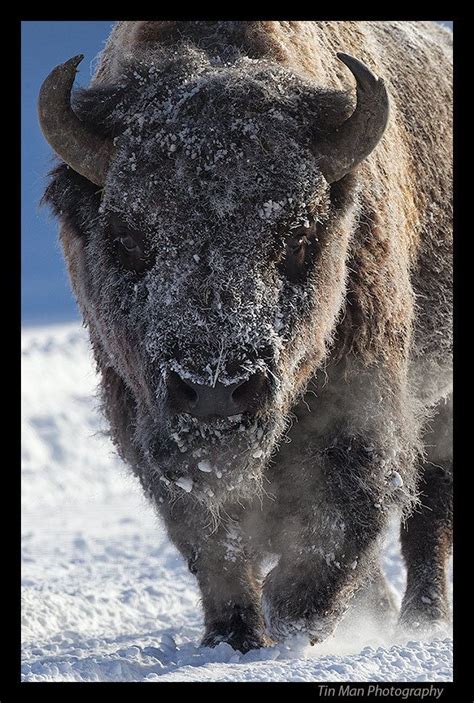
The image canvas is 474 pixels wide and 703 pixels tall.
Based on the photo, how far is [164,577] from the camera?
1000 centimetres

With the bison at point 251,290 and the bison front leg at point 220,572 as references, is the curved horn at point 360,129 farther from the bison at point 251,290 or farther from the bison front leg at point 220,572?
the bison front leg at point 220,572

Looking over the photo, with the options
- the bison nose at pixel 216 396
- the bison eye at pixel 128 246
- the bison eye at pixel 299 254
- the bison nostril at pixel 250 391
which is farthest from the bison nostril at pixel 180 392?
the bison eye at pixel 299 254

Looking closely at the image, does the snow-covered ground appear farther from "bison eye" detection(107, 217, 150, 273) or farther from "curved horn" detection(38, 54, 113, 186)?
"curved horn" detection(38, 54, 113, 186)

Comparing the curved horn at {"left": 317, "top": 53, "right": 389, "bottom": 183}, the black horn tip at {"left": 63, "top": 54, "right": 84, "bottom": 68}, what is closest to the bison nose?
the curved horn at {"left": 317, "top": 53, "right": 389, "bottom": 183}

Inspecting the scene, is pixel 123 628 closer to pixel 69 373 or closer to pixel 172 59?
pixel 172 59

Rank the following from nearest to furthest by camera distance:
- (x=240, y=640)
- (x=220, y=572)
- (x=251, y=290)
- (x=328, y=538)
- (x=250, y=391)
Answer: (x=250, y=391), (x=251, y=290), (x=328, y=538), (x=240, y=640), (x=220, y=572)

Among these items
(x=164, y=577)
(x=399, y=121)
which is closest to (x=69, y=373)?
(x=164, y=577)

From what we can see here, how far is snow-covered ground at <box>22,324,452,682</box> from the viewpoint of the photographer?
4387 mm

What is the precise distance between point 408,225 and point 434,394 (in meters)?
1.33

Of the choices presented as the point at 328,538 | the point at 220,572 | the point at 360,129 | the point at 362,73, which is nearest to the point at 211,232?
the point at 360,129

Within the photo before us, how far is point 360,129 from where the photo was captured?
469 centimetres

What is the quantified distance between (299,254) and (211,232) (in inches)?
19.2

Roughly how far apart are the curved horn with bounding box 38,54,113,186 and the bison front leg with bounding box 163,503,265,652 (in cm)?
177

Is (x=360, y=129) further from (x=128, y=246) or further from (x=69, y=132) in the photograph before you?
(x=69, y=132)
